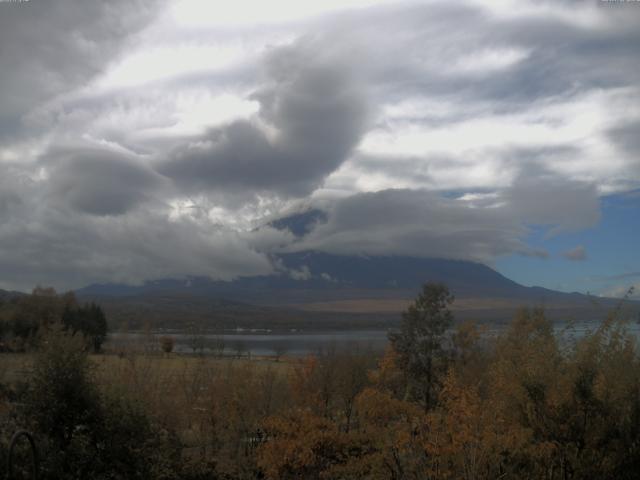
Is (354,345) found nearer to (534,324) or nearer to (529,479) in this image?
(534,324)

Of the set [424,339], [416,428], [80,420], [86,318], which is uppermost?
[424,339]

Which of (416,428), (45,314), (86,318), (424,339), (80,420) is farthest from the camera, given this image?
(86,318)

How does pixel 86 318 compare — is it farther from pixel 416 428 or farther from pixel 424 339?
pixel 416 428

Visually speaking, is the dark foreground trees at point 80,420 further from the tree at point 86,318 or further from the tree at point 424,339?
the tree at point 86,318

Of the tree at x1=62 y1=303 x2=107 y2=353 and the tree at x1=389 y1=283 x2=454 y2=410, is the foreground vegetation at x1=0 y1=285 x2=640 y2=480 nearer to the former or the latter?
the tree at x1=389 y1=283 x2=454 y2=410

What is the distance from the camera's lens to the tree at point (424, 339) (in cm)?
2603

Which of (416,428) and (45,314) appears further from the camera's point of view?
(45,314)

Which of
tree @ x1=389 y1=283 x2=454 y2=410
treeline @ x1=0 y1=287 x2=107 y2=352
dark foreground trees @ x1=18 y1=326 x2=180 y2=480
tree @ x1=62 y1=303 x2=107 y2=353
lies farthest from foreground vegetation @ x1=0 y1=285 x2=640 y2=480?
tree @ x1=62 y1=303 x2=107 y2=353

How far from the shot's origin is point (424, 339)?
88.6ft

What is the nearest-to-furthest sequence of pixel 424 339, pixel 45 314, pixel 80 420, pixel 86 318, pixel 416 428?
1. pixel 80 420
2. pixel 416 428
3. pixel 424 339
4. pixel 45 314
5. pixel 86 318

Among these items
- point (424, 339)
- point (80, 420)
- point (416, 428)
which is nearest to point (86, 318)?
point (424, 339)

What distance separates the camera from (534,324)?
75.2 feet

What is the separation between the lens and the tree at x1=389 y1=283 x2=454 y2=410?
2603 cm

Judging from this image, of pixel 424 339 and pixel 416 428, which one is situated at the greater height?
pixel 424 339
